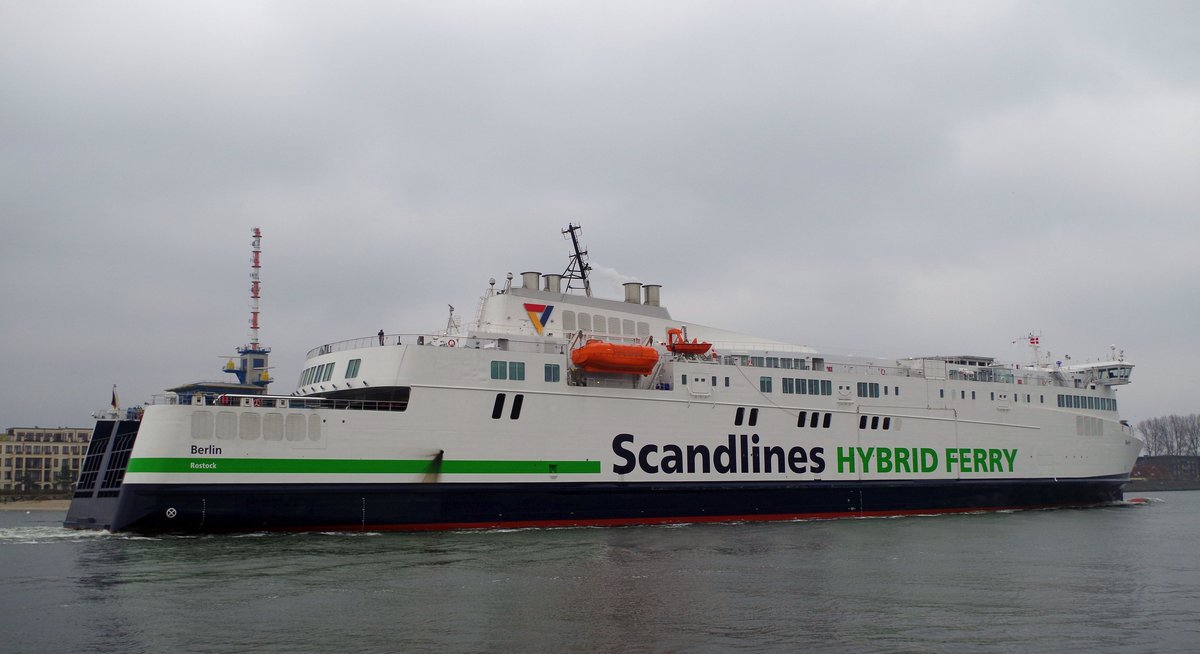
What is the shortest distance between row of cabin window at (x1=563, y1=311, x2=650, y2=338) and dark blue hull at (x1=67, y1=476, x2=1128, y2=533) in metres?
5.23

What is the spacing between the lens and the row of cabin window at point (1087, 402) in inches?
1539

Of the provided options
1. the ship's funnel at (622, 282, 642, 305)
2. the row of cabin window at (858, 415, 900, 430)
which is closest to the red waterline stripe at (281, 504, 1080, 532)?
the row of cabin window at (858, 415, 900, 430)

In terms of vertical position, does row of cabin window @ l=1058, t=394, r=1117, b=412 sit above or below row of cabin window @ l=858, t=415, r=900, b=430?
above

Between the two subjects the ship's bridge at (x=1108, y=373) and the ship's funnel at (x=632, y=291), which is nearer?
the ship's funnel at (x=632, y=291)

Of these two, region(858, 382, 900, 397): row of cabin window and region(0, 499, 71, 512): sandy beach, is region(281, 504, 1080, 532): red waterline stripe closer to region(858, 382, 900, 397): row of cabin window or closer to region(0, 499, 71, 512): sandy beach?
region(858, 382, 900, 397): row of cabin window

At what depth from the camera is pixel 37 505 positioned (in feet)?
228

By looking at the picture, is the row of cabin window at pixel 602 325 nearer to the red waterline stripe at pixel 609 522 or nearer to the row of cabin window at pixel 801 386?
the row of cabin window at pixel 801 386

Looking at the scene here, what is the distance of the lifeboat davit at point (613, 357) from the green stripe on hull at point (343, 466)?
2819mm

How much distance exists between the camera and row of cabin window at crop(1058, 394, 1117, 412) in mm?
39094

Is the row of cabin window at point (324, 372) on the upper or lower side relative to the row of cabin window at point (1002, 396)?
upper

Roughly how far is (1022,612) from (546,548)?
11195 millimetres

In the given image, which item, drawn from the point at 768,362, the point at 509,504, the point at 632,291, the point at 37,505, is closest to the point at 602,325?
the point at 632,291

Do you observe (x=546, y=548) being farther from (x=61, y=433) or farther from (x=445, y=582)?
(x=61, y=433)

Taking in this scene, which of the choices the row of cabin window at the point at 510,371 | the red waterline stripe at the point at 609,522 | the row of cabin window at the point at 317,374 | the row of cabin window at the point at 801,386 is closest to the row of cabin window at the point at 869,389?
the row of cabin window at the point at 801,386
